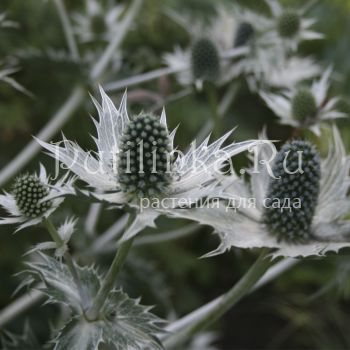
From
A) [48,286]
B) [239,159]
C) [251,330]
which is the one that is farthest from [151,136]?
[251,330]

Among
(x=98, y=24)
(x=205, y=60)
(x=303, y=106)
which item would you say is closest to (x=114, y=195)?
(x=303, y=106)

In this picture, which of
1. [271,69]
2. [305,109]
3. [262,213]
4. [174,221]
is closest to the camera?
[262,213]

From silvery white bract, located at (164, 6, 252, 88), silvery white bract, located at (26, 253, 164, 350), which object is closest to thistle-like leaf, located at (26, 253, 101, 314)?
silvery white bract, located at (26, 253, 164, 350)

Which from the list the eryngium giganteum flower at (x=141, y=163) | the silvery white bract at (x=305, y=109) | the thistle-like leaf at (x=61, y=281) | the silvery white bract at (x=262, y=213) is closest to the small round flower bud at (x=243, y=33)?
the silvery white bract at (x=305, y=109)

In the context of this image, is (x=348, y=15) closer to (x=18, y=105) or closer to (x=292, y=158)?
(x=18, y=105)

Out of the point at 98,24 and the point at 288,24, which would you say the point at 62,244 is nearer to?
the point at 288,24
